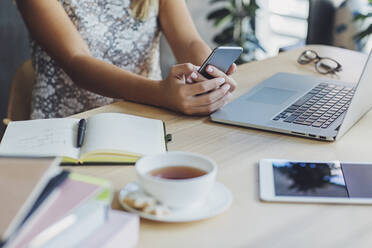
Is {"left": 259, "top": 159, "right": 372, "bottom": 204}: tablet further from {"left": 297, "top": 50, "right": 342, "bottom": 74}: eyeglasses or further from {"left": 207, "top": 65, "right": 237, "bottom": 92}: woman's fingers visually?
{"left": 297, "top": 50, "right": 342, "bottom": 74}: eyeglasses

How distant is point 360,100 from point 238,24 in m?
2.22

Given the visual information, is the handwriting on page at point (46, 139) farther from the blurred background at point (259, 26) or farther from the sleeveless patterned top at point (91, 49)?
the blurred background at point (259, 26)

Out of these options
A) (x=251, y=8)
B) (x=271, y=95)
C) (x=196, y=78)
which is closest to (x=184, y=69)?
(x=196, y=78)

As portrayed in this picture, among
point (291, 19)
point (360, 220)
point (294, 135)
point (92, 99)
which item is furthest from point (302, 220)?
point (291, 19)

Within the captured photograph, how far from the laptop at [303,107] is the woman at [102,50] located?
0.23 ft

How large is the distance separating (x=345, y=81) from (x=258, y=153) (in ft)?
1.86

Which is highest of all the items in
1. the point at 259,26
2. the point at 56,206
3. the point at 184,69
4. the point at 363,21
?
the point at 56,206

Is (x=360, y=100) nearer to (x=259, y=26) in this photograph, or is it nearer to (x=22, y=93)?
(x=22, y=93)

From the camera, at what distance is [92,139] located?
93 centimetres

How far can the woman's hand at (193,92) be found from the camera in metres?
1.12

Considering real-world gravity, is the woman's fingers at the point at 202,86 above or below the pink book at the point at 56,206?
below

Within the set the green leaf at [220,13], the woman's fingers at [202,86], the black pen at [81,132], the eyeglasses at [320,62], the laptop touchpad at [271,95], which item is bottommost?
the green leaf at [220,13]

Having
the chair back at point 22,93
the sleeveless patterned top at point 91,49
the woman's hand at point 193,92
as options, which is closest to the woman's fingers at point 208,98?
the woman's hand at point 193,92

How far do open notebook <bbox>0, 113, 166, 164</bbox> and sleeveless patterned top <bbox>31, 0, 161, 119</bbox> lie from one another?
637 millimetres
